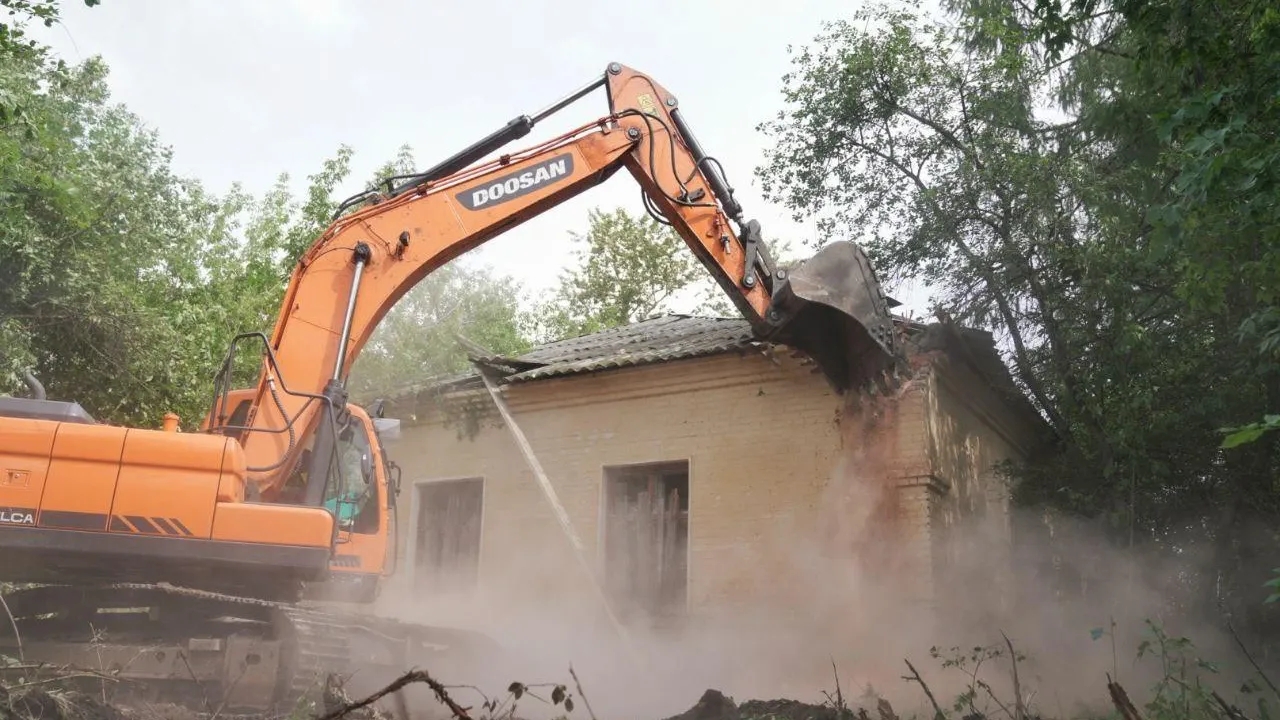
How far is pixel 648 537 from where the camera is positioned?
12.8 metres

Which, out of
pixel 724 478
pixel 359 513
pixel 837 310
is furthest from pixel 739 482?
pixel 359 513

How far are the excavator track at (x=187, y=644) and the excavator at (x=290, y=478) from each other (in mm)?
16

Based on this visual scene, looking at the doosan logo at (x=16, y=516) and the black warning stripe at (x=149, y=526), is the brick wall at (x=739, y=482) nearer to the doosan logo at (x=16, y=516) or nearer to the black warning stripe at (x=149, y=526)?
the black warning stripe at (x=149, y=526)

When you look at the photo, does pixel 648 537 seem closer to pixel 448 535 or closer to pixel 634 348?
pixel 634 348

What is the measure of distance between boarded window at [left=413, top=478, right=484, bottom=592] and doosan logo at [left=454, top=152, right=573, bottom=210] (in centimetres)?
582

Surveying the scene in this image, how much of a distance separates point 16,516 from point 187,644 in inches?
57.2

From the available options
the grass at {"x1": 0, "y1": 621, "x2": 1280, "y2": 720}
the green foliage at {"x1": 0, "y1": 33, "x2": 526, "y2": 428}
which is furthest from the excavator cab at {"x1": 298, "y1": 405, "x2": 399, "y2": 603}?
the green foliage at {"x1": 0, "y1": 33, "x2": 526, "y2": 428}

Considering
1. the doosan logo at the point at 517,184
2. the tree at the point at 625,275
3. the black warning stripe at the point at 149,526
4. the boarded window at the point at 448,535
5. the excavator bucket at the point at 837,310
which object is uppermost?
the tree at the point at 625,275

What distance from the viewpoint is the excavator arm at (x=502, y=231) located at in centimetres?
798

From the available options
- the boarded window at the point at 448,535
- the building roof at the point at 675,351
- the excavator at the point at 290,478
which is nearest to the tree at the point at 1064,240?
the building roof at the point at 675,351

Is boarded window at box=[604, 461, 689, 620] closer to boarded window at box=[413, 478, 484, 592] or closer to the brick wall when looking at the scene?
the brick wall

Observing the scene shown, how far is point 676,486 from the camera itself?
42.3 ft

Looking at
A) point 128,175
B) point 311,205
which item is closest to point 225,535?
point 128,175

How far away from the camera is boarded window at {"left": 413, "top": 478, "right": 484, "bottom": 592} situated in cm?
1404
